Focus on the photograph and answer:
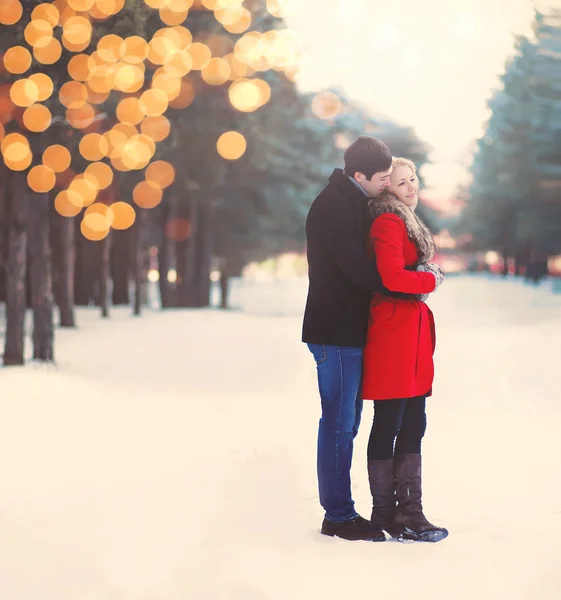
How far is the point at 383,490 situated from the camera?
5184 millimetres

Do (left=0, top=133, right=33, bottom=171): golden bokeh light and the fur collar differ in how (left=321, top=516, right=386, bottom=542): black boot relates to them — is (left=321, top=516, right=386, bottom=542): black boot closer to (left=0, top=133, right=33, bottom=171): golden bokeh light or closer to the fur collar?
the fur collar

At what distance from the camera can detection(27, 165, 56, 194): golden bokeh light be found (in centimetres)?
1288

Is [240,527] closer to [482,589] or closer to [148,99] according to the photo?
[482,589]

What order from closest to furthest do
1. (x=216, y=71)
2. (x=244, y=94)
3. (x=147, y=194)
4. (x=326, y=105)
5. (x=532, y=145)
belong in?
(x=216, y=71)
(x=244, y=94)
(x=147, y=194)
(x=326, y=105)
(x=532, y=145)

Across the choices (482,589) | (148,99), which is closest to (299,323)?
(148,99)

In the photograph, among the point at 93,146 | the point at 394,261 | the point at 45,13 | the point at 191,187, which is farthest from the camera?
the point at 191,187

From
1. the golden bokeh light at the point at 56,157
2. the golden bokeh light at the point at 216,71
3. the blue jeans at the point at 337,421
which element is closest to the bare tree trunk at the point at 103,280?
the golden bokeh light at the point at 216,71

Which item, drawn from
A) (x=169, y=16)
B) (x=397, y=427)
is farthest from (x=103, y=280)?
(x=397, y=427)

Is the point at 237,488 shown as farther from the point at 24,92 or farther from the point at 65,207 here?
the point at 65,207

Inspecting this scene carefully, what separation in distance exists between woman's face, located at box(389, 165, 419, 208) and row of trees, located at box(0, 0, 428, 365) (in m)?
8.04

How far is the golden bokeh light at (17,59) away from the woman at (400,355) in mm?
7860

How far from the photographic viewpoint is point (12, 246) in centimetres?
1300

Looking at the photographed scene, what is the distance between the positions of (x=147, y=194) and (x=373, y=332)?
1888cm

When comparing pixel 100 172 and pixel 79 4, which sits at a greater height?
pixel 79 4
